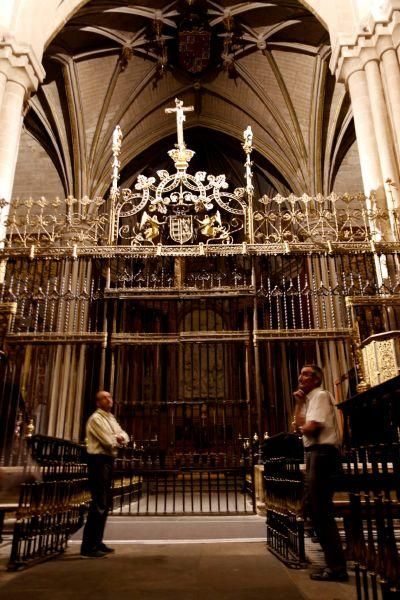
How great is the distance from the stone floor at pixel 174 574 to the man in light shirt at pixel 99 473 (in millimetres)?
142

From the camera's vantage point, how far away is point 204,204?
7.13 meters

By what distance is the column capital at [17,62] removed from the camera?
811cm

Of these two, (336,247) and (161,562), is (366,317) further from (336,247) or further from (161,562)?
(161,562)

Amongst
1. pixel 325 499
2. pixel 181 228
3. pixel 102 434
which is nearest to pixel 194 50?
pixel 181 228

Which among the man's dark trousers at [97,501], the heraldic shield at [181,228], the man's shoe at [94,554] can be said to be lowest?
the man's shoe at [94,554]

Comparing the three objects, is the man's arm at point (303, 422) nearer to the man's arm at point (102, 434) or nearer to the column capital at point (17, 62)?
the man's arm at point (102, 434)

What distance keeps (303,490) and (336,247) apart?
410 cm

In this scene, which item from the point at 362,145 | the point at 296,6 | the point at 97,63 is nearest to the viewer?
the point at 362,145

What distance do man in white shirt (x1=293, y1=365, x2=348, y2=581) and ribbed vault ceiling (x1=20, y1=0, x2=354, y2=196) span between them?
12207 millimetres

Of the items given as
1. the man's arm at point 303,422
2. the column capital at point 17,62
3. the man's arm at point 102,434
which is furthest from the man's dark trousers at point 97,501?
the column capital at point 17,62

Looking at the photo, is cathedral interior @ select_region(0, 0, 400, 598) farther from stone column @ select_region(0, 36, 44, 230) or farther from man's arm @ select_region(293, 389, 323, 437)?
man's arm @ select_region(293, 389, 323, 437)

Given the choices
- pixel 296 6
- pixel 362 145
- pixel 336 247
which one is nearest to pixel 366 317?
pixel 336 247

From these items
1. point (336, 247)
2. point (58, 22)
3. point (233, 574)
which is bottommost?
point (233, 574)

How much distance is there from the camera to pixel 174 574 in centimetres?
282
